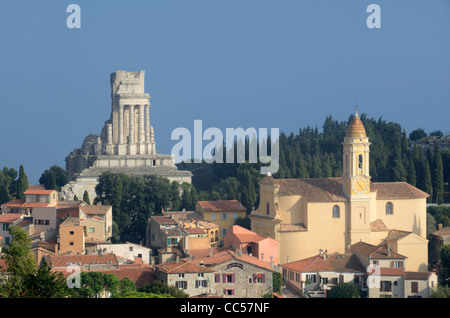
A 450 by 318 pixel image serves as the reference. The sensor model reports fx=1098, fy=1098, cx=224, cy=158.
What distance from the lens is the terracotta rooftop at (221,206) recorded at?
201 feet

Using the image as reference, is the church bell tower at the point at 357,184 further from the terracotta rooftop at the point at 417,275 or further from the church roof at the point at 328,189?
the terracotta rooftop at the point at 417,275

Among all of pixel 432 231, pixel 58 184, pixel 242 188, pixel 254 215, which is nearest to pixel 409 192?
pixel 432 231

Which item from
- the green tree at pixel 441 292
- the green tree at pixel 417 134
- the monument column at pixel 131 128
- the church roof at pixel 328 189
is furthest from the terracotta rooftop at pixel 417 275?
the green tree at pixel 417 134

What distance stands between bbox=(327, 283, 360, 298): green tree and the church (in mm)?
6044

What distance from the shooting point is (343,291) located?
153ft

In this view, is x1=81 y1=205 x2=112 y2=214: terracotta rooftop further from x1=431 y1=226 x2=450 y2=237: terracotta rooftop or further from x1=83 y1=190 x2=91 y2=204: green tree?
x1=431 y1=226 x2=450 y2=237: terracotta rooftop

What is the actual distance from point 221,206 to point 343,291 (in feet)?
54.3

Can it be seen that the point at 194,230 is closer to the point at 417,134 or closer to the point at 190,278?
the point at 190,278

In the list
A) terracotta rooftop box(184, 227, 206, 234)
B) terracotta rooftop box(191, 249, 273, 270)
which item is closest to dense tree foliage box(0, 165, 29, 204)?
terracotta rooftop box(184, 227, 206, 234)

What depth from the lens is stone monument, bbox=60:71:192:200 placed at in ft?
255

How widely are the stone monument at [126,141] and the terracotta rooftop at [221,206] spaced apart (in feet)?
43.7

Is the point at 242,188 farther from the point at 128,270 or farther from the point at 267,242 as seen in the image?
the point at 128,270

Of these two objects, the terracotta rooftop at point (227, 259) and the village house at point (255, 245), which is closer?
the terracotta rooftop at point (227, 259)

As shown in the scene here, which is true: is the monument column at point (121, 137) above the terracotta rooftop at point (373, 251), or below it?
above
